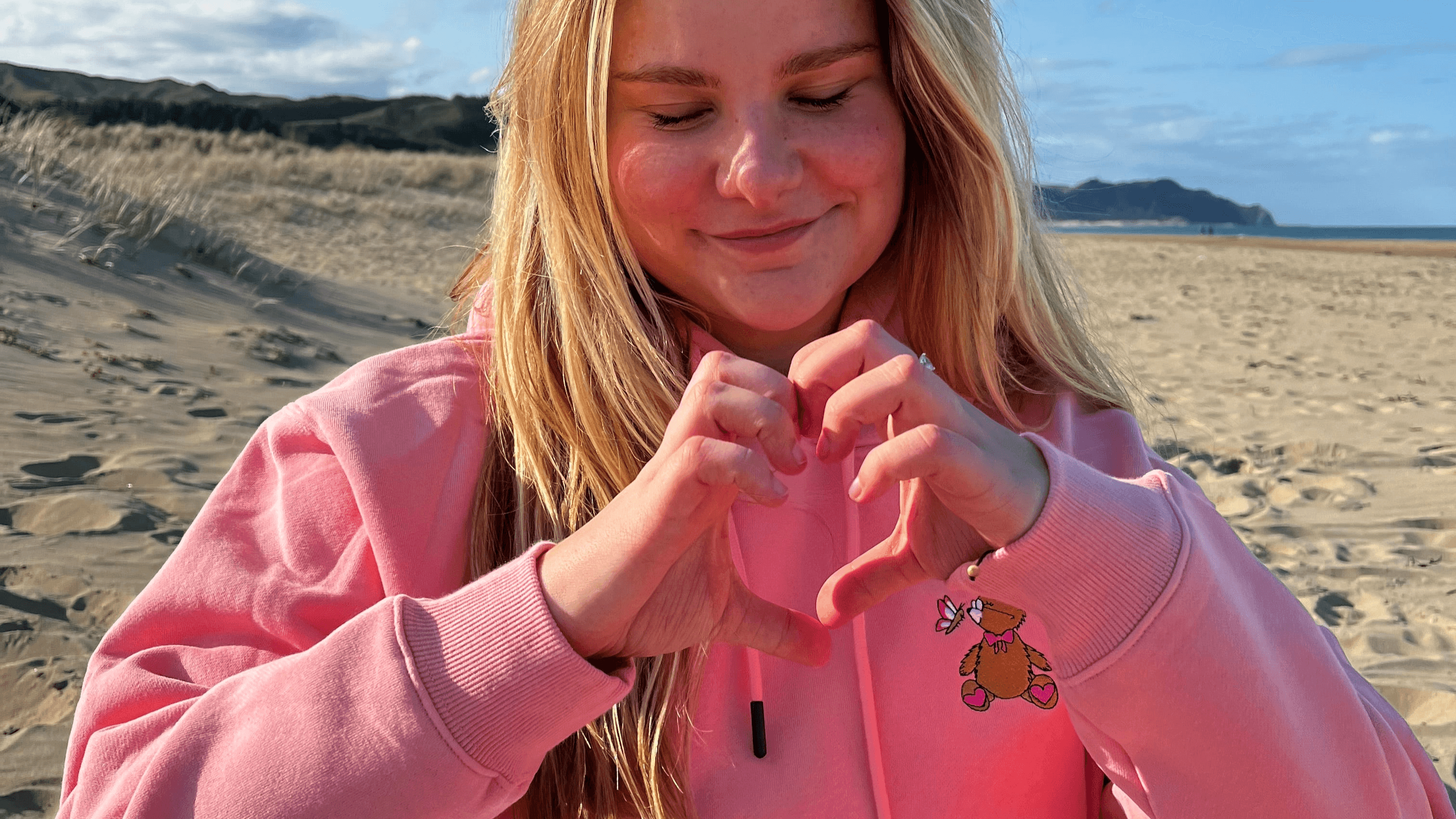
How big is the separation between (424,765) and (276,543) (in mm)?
439

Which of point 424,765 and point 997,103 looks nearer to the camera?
point 424,765

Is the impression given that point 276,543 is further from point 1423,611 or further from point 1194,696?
point 1423,611

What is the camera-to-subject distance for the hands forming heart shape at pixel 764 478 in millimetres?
1148

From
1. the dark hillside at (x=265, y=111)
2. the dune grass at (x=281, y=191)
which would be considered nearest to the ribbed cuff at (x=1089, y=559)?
the dune grass at (x=281, y=191)

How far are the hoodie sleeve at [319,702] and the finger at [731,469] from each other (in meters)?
0.22

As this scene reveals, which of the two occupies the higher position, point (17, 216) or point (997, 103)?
point (997, 103)

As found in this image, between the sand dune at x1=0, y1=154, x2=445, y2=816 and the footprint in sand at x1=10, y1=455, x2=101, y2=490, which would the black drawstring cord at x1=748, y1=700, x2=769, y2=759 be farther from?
the footprint in sand at x1=10, y1=455, x2=101, y2=490

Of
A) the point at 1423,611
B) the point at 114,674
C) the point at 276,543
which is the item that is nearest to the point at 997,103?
the point at 276,543

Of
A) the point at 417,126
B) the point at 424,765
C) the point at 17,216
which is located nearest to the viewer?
the point at 424,765

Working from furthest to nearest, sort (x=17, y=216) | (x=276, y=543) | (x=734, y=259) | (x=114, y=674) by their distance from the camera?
(x=17, y=216) < (x=734, y=259) < (x=276, y=543) < (x=114, y=674)

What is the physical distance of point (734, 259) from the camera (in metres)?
1.57

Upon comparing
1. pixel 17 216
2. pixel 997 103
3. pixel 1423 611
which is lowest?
pixel 1423 611

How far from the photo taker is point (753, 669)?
155 cm

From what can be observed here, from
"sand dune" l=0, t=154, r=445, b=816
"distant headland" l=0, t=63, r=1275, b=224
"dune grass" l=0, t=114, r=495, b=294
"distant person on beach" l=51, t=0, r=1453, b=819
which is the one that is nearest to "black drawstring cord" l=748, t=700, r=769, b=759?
"distant person on beach" l=51, t=0, r=1453, b=819
